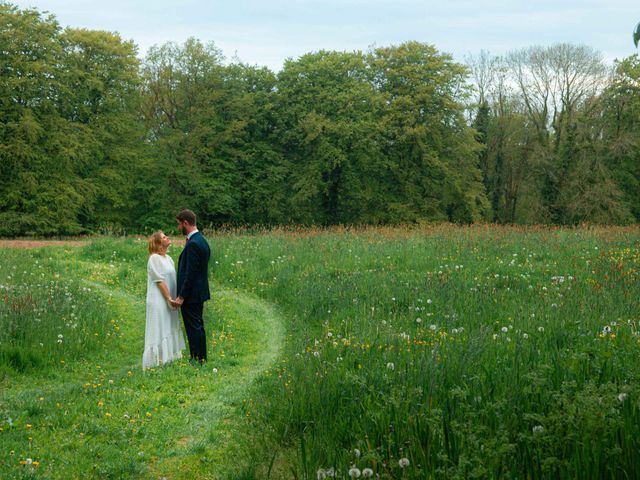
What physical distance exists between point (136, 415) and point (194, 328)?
8.28 feet

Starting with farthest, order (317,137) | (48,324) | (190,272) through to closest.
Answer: (317,137) → (48,324) → (190,272)

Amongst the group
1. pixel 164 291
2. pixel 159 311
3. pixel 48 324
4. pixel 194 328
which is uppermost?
pixel 164 291

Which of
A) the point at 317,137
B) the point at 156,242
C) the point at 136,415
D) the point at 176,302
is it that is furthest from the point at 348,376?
the point at 317,137

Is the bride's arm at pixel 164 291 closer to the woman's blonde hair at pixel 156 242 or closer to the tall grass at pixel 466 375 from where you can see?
the woman's blonde hair at pixel 156 242

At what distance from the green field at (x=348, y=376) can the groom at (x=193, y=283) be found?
42 centimetres

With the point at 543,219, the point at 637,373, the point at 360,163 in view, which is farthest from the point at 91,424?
the point at 543,219

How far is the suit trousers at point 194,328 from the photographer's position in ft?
29.6

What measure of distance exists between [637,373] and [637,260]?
10.4 meters

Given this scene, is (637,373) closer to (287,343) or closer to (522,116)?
(287,343)

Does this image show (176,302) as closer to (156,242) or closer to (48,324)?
(156,242)

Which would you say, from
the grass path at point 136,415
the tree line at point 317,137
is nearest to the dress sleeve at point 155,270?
the grass path at point 136,415

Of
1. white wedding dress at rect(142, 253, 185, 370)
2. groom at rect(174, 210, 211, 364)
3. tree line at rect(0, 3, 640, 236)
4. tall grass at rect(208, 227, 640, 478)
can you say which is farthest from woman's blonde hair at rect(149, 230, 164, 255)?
tree line at rect(0, 3, 640, 236)

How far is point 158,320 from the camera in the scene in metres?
8.95

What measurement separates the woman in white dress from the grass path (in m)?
0.40
